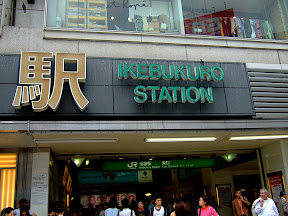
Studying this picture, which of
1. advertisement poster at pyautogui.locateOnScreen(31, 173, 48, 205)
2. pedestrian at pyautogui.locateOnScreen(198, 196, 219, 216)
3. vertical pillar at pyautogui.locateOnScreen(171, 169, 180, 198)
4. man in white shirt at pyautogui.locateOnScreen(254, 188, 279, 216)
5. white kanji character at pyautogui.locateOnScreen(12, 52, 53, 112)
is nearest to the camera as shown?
pedestrian at pyautogui.locateOnScreen(198, 196, 219, 216)

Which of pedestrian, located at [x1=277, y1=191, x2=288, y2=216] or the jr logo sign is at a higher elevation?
the jr logo sign

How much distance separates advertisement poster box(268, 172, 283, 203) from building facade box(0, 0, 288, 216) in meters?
0.05

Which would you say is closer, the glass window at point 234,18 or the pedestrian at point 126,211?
the pedestrian at point 126,211

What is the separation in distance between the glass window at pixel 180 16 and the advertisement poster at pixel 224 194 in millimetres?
7393

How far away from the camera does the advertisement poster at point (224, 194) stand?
15.0 meters

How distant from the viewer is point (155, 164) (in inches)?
440

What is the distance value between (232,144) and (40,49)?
684 centimetres

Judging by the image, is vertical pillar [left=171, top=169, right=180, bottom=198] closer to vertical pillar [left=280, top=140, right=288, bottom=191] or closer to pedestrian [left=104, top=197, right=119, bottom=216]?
vertical pillar [left=280, top=140, right=288, bottom=191]

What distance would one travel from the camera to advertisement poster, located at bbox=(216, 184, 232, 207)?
1498 centimetres

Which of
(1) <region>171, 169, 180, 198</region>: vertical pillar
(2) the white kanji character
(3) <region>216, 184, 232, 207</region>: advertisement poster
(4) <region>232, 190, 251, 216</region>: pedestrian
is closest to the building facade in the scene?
(2) the white kanji character

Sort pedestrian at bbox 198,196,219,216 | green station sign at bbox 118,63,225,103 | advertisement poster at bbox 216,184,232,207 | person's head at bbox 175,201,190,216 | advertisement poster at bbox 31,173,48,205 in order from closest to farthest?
person's head at bbox 175,201,190,216, pedestrian at bbox 198,196,219,216, advertisement poster at bbox 31,173,48,205, green station sign at bbox 118,63,225,103, advertisement poster at bbox 216,184,232,207

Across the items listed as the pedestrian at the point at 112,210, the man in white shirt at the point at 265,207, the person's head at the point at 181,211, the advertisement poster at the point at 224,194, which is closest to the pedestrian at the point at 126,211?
the pedestrian at the point at 112,210

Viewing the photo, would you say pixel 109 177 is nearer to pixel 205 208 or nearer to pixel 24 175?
pixel 24 175

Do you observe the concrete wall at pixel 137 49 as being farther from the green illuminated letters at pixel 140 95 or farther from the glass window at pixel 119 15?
the green illuminated letters at pixel 140 95
